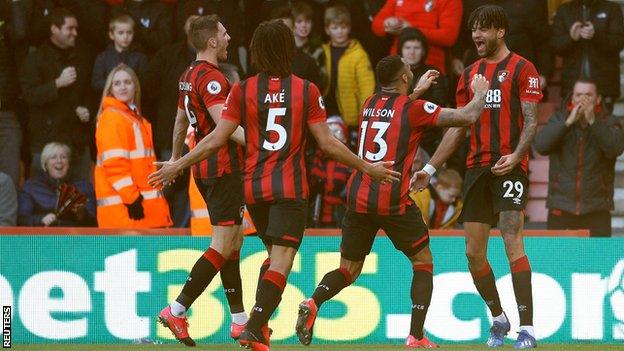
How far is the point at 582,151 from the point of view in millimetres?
13102

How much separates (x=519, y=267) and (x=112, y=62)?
16.8 ft

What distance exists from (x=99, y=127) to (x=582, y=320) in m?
4.27

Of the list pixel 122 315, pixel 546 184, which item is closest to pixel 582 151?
pixel 546 184

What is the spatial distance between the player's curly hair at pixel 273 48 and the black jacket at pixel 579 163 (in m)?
4.38

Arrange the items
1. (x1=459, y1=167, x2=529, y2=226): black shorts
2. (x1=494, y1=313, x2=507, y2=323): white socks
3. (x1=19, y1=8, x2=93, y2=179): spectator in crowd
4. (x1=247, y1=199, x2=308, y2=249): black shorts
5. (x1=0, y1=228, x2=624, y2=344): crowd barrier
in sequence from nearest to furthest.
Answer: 1. (x1=247, y1=199, x2=308, y2=249): black shorts
2. (x1=459, y1=167, x2=529, y2=226): black shorts
3. (x1=494, y1=313, x2=507, y2=323): white socks
4. (x1=0, y1=228, x2=624, y2=344): crowd barrier
5. (x1=19, y1=8, x2=93, y2=179): spectator in crowd

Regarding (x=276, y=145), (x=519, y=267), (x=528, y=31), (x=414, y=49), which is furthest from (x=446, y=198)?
(x=276, y=145)

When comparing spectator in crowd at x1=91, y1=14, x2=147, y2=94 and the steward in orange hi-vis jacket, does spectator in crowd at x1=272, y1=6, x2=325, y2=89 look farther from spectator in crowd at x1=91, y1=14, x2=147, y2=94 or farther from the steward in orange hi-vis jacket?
the steward in orange hi-vis jacket

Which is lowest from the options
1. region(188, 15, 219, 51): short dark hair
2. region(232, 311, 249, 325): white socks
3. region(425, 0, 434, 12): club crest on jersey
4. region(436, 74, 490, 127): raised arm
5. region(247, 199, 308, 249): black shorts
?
region(232, 311, 249, 325): white socks

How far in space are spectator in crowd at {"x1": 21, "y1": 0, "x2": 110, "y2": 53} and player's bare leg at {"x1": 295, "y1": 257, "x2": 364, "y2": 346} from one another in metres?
4.95

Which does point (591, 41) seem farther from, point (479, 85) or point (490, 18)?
point (479, 85)

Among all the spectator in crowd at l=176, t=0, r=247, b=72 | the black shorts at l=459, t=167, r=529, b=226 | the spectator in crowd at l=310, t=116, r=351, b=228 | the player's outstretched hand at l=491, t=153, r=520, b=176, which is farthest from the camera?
the spectator in crowd at l=176, t=0, r=247, b=72

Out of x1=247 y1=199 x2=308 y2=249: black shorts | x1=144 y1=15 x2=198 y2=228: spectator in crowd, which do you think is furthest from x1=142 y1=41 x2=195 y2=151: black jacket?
x1=247 y1=199 x2=308 y2=249: black shorts

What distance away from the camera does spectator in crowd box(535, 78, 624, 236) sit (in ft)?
42.4

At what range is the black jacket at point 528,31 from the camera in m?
14.1
